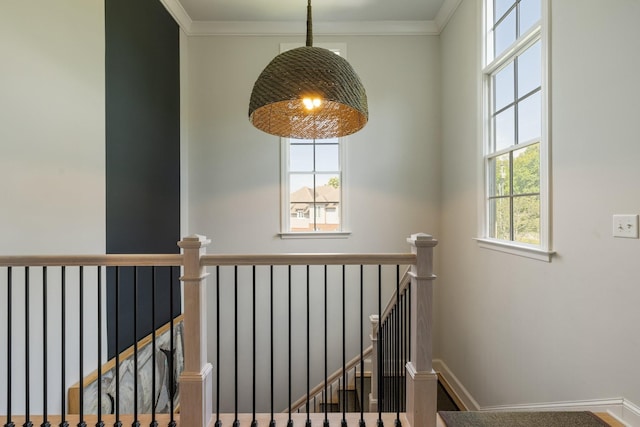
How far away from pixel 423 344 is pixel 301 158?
2495mm

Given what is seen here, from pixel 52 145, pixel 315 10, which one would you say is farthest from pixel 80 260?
pixel 315 10

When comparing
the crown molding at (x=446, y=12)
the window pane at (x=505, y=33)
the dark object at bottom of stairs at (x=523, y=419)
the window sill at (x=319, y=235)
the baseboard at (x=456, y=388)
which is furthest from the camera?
the window sill at (x=319, y=235)

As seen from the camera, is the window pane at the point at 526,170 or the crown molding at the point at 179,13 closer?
the window pane at the point at 526,170

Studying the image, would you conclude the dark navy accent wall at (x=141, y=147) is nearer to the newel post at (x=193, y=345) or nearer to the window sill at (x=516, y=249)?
the newel post at (x=193, y=345)

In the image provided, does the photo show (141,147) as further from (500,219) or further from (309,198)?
(500,219)

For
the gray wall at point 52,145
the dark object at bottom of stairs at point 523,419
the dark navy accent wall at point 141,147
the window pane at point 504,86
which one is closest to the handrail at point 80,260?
the gray wall at point 52,145

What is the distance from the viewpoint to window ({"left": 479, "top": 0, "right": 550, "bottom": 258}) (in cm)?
186

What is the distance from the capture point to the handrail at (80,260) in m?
1.31

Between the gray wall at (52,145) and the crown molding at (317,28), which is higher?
the crown molding at (317,28)

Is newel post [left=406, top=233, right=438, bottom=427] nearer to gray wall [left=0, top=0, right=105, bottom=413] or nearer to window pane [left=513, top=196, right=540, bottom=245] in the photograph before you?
window pane [left=513, top=196, right=540, bottom=245]

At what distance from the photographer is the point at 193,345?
4.42 feet

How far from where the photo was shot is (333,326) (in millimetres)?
3357

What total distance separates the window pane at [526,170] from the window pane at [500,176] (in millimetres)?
85

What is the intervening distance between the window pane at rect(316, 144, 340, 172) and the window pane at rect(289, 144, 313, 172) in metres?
0.09
